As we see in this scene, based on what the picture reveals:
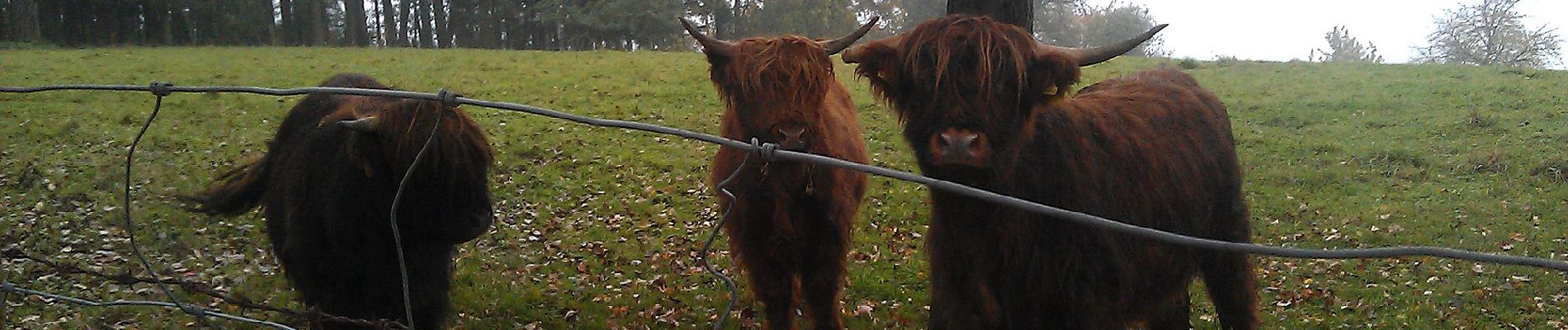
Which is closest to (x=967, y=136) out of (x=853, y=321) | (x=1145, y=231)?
(x=1145, y=231)

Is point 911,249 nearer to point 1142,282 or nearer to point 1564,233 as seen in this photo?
point 1142,282

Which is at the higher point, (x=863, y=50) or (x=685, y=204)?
(x=863, y=50)

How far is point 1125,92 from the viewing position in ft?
15.9

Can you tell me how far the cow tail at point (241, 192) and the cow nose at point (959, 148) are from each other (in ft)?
13.5

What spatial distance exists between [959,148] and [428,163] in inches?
82.2

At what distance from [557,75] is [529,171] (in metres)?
8.04

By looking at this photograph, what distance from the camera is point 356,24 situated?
3253 centimetres

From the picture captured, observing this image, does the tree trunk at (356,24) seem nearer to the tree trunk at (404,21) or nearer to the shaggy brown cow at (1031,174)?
the tree trunk at (404,21)

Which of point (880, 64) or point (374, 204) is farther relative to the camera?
point (374, 204)

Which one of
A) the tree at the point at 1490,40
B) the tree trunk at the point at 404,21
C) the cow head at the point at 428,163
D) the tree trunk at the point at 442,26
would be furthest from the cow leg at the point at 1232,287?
the tree trunk at the point at 442,26

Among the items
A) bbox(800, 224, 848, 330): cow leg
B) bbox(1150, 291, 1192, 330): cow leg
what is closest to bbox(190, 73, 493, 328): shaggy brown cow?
bbox(800, 224, 848, 330): cow leg

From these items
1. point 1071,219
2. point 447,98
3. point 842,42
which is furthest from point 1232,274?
A: point 447,98

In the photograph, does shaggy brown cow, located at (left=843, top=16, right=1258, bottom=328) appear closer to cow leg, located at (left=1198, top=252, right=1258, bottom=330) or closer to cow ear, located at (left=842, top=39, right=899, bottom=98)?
cow ear, located at (left=842, top=39, right=899, bottom=98)

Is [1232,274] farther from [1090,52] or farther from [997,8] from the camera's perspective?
[997,8]
